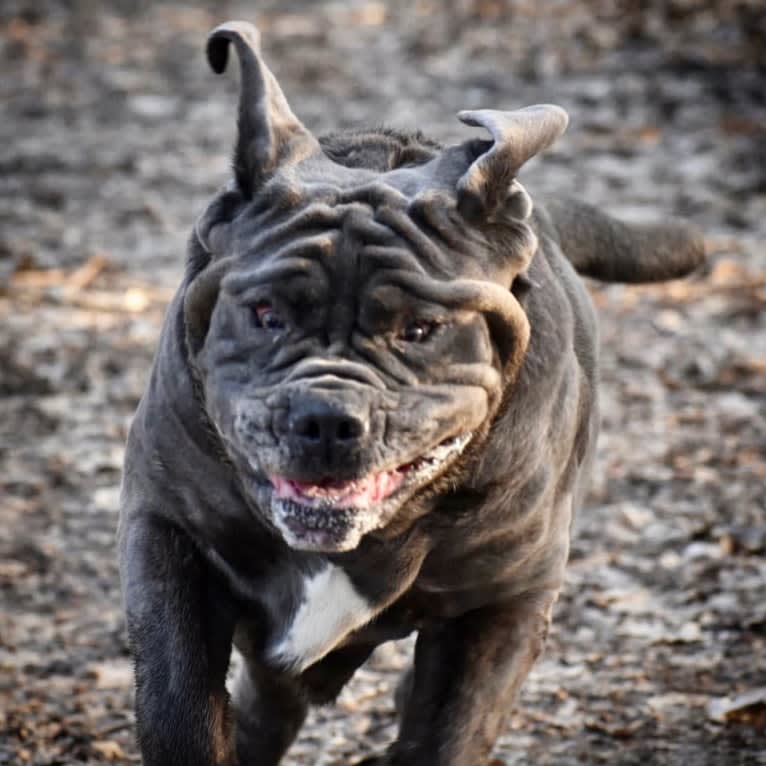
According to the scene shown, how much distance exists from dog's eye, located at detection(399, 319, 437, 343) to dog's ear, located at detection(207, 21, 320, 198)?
0.54 meters

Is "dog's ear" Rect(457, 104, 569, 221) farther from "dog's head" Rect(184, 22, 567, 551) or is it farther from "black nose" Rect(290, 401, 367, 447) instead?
"black nose" Rect(290, 401, 367, 447)

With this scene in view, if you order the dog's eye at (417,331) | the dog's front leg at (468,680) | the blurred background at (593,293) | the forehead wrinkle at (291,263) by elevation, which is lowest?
the blurred background at (593,293)

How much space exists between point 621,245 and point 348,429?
2299 millimetres

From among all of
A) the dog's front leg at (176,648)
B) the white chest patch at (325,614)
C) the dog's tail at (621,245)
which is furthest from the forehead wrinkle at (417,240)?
the dog's tail at (621,245)

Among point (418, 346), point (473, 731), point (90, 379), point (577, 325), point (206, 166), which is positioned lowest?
point (206, 166)

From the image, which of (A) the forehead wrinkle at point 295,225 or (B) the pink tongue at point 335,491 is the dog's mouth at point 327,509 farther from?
(A) the forehead wrinkle at point 295,225

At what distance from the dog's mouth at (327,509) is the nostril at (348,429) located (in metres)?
0.13

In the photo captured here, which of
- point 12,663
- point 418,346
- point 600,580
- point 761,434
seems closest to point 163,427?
point 418,346

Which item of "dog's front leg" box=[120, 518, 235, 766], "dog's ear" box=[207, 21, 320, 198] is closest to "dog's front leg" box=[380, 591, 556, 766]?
"dog's front leg" box=[120, 518, 235, 766]

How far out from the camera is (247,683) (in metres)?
5.42

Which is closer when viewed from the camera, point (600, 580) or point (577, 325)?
point (577, 325)

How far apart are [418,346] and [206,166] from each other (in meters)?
8.48

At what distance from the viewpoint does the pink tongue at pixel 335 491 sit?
13.3ft

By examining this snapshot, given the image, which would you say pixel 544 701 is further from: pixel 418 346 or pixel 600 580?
pixel 418 346
